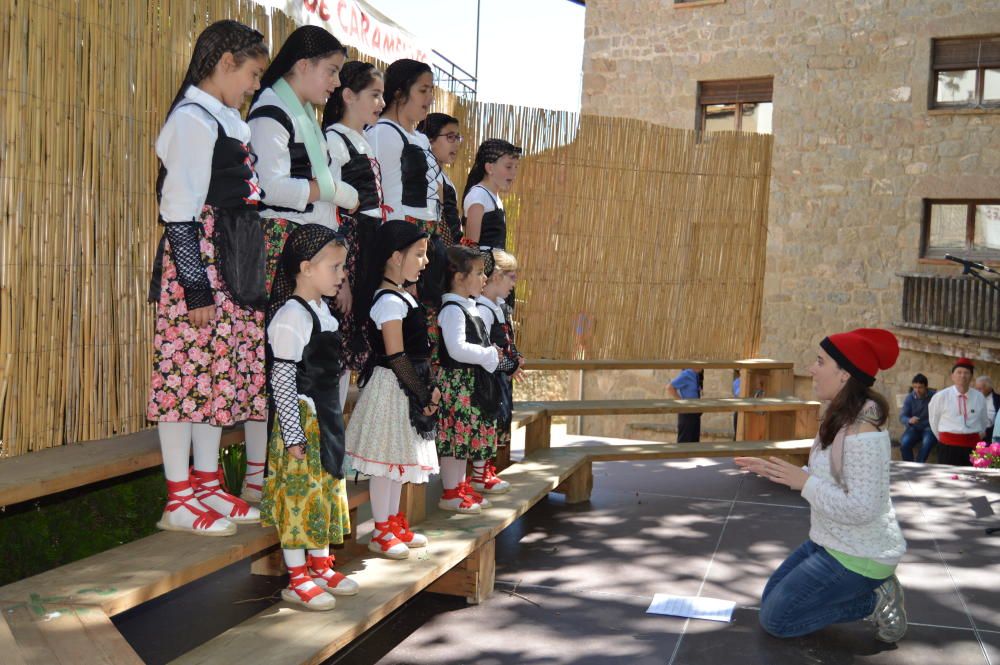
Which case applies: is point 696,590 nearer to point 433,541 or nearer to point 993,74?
point 433,541

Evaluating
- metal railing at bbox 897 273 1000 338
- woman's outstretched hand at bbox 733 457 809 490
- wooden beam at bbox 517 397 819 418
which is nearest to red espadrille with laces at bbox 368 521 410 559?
woman's outstretched hand at bbox 733 457 809 490

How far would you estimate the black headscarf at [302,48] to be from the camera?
12.3 ft

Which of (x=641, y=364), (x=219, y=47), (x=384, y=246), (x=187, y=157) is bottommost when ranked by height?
(x=641, y=364)

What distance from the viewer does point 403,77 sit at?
182 inches

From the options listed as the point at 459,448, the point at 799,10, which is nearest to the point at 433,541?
the point at 459,448

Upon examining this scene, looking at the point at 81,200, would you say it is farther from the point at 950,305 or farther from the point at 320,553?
the point at 950,305

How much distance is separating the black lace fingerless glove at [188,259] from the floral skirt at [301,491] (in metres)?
0.49

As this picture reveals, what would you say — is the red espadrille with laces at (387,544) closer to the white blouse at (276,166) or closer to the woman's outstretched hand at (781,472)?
the white blouse at (276,166)

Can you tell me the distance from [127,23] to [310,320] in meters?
1.38

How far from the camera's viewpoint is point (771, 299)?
14773mm

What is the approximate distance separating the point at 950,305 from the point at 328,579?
11273 mm

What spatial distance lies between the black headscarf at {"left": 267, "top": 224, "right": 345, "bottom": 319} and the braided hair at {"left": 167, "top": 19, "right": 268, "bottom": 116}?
0.59 metres

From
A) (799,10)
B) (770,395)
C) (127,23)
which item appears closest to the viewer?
(127,23)

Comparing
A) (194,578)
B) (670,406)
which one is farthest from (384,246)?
(670,406)
